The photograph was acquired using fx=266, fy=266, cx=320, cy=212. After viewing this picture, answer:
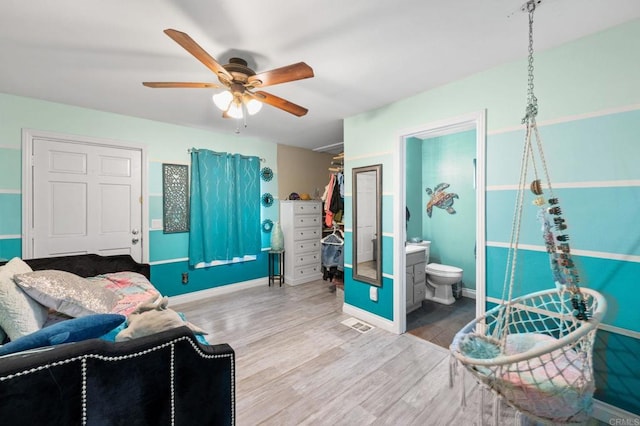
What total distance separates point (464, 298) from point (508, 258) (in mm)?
2003

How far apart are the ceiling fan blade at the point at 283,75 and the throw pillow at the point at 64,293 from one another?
1682 millimetres

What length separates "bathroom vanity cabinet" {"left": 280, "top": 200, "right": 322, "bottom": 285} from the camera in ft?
14.4

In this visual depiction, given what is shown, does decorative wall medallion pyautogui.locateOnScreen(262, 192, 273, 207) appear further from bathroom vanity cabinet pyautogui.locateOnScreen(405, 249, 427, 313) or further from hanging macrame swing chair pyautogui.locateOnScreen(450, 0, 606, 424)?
hanging macrame swing chair pyautogui.locateOnScreen(450, 0, 606, 424)

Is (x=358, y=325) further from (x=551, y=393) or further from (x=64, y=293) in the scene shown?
(x=64, y=293)

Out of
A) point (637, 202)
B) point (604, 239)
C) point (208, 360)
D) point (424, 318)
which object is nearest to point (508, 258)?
point (604, 239)

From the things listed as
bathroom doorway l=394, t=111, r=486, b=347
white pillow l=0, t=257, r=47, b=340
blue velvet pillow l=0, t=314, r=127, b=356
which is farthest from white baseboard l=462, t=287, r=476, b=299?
white pillow l=0, t=257, r=47, b=340

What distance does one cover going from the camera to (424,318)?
10.1 ft

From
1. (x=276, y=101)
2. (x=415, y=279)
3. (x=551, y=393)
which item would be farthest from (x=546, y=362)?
(x=276, y=101)

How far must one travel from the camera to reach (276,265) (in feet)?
14.9

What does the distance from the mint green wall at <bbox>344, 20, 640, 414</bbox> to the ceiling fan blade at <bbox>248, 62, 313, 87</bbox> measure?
1515mm

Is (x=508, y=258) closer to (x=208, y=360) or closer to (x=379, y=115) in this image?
(x=379, y=115)

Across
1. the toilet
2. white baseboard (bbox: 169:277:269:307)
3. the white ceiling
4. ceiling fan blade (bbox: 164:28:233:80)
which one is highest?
the white ceiling

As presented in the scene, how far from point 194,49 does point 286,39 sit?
61 cm

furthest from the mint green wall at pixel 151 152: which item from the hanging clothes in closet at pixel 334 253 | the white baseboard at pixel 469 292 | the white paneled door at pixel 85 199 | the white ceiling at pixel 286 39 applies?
the white baseboard at pixel 469 292
